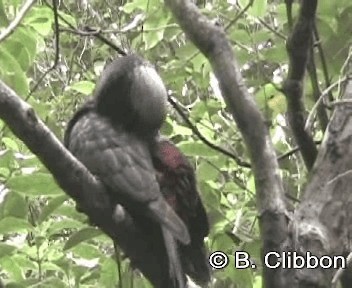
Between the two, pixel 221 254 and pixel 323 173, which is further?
pixel 221 254

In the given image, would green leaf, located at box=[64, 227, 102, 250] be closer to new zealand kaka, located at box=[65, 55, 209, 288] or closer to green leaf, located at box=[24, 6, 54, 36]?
new zealand kaka, located at box=[65, 55, 209, 288]

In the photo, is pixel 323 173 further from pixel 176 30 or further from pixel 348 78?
pixel 176 30

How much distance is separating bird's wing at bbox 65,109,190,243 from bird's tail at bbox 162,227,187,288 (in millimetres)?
14

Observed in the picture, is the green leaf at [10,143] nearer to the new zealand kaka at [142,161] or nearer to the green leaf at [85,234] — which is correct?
the new zealand kaka at [142,161]

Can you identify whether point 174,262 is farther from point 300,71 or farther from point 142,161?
point 300,71

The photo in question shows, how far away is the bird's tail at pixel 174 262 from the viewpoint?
4.40ft

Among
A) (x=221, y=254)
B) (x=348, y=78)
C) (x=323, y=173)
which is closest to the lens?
(x=323, y=173)

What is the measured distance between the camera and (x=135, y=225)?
142 cm

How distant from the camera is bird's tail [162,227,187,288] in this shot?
134cm

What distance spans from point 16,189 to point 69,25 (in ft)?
1.64

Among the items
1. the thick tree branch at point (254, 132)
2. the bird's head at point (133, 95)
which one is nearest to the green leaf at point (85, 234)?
the bird's head at point (133, 95)

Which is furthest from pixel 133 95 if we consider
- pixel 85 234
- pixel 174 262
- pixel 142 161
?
pixel 174 262

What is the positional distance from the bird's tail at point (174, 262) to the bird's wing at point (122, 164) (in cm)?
1

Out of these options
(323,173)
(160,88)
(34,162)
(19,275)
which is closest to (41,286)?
(19,275)
